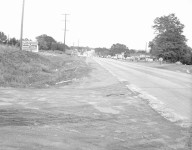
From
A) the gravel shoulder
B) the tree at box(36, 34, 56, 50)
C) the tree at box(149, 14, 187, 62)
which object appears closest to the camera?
the gravel shoulder

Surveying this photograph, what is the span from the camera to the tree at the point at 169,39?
72688 millimetres

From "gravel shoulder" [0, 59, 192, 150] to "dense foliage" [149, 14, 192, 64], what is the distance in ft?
215

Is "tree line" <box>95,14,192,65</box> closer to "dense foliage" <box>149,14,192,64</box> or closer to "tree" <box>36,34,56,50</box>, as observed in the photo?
"dense foliage" <box>149,14,192,64</box>

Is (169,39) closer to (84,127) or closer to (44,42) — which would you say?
(44,42)

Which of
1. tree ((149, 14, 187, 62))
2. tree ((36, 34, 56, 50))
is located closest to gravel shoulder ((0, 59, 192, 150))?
tree ((149, 14, 187, 62))

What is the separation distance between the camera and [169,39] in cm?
7325

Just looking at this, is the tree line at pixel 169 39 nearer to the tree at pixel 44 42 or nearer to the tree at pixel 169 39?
the tree at pixel 169 39

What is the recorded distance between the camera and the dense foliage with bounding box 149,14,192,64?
72688 millimetres

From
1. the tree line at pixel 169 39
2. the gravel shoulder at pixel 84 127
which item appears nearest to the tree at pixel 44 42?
the tree line at pixel 169 39

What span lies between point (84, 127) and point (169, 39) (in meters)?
70.3

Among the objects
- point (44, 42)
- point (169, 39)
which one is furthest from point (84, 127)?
point (44, 42)

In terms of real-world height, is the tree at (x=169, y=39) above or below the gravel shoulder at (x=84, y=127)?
above

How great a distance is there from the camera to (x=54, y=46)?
12125 cm

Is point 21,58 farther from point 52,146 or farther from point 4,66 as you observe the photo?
point 52,146
